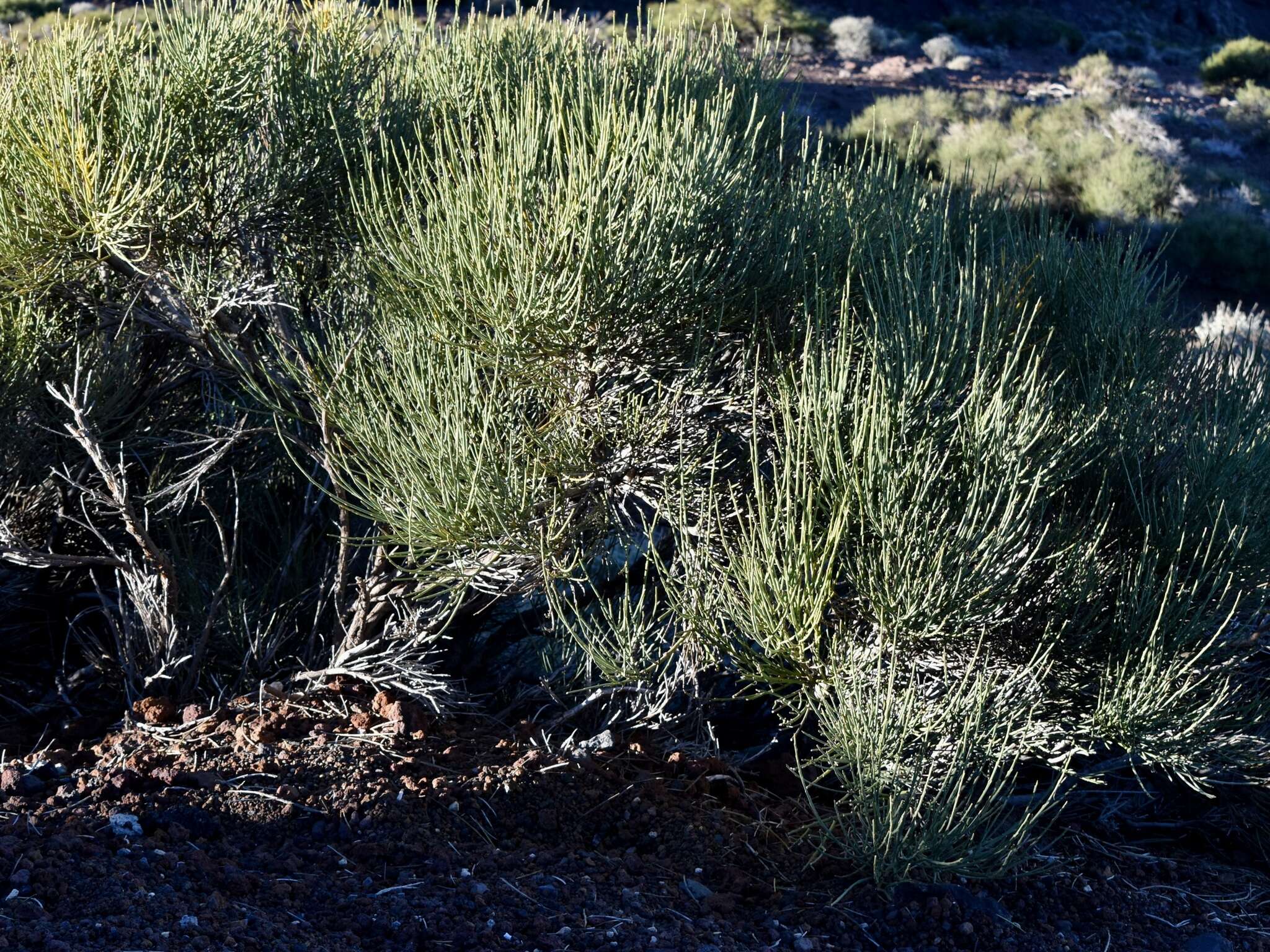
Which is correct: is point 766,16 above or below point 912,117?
above

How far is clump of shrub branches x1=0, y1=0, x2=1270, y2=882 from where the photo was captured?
12.5 feet

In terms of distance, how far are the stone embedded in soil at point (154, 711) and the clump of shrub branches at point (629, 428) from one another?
251mm

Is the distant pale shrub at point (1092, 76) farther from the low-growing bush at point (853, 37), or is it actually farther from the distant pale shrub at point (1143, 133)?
the low-growing bush at point (853, 37)

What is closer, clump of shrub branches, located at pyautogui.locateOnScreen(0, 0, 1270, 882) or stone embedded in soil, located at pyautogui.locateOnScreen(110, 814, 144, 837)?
stone embedded in soil, located at pyautogui.locateOnScreen(110, 814, 144, 837)

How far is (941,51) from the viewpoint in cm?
2602

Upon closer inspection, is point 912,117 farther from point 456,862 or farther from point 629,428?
point 456,862

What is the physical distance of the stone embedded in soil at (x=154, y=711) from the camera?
4.19m

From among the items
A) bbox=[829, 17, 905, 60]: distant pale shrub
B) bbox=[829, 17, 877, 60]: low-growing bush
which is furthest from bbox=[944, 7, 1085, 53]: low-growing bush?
bbox=[829, 17, 877, 60]: low-growing bush

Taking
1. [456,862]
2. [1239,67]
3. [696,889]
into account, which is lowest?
[696,889]

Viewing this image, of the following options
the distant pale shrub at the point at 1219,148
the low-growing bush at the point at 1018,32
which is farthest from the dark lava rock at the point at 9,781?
the low-growing bush at the point at 1018,32

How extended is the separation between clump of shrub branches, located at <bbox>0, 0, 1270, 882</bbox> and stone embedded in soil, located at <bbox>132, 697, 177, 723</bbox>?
251 millimetres

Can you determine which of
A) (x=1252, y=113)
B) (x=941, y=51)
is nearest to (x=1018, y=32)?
(x=941, y=51)

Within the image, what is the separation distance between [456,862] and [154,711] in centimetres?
142

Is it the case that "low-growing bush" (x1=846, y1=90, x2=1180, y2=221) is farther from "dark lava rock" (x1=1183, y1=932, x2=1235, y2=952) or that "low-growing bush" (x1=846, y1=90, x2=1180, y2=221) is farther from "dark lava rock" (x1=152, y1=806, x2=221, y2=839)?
"dark lava rock" (x1=152, y1=806, x2=221, y2=839)
